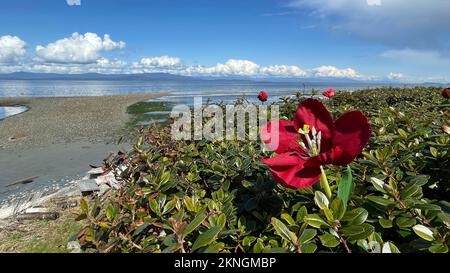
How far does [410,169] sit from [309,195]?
0.62 meters

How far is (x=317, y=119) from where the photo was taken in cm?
113

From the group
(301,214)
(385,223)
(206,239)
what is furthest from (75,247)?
(385,223)

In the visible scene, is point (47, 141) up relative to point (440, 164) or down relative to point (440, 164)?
down

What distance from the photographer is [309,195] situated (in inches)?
49.1

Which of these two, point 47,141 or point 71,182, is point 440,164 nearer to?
point 71,182

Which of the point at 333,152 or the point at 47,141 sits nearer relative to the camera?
the point at 333,152

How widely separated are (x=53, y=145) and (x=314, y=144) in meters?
13.5

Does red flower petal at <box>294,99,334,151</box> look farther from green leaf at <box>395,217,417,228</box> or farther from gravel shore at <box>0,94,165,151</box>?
gravel shore at <box>0,94,165,151</box>

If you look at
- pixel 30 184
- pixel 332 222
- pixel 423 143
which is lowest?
pixel 30 184

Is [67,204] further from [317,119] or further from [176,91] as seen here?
[176,91]

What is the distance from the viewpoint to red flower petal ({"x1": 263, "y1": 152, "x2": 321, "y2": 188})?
972 mm

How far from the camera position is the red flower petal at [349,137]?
3.16ft

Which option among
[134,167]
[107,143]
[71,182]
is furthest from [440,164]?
[107,143]
